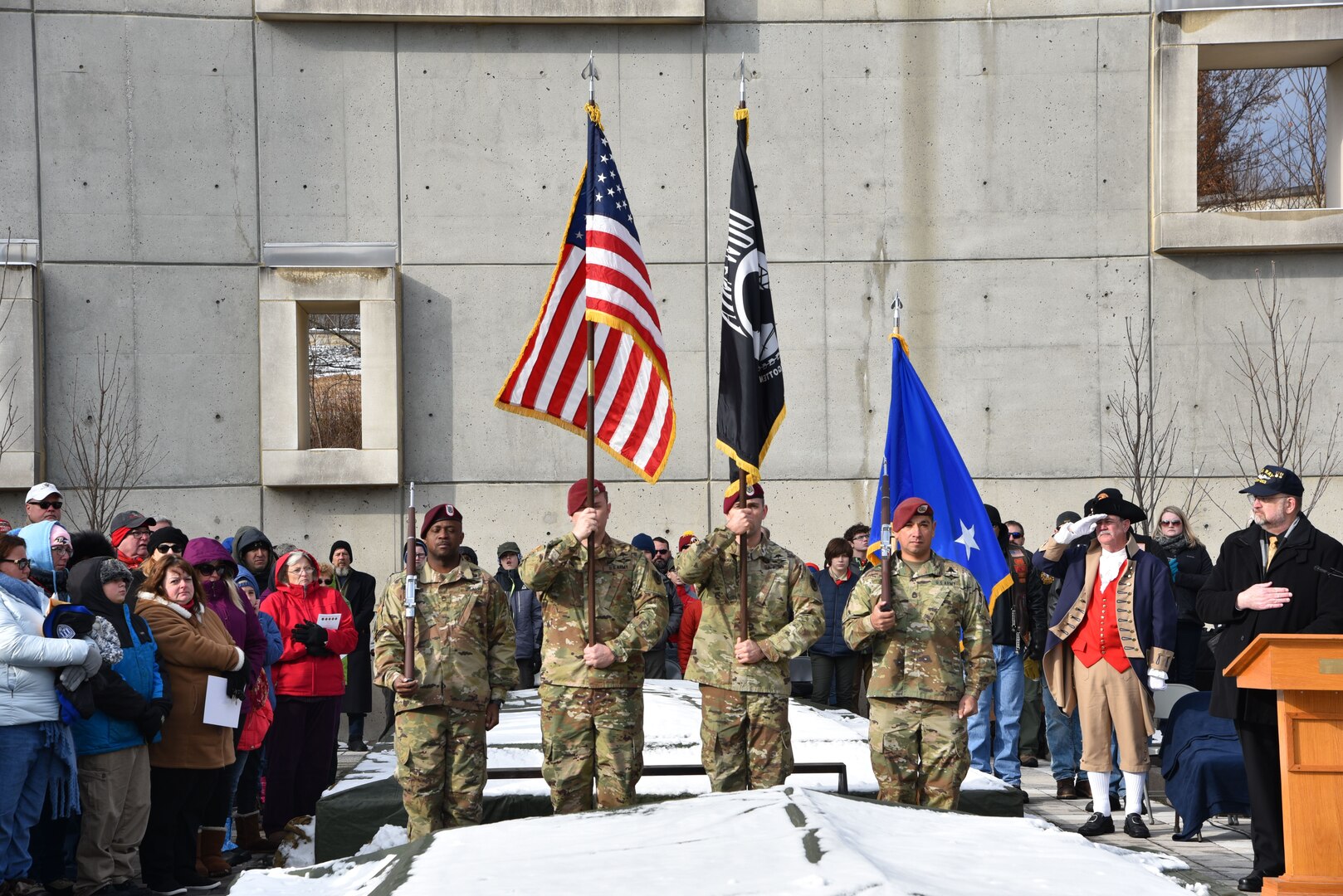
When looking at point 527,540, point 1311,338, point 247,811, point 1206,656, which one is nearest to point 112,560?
point 247,811

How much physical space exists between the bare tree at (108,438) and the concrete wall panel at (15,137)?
1.38 meters

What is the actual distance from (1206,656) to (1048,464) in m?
3.73

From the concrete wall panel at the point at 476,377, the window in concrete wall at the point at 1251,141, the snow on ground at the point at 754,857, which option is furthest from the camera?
the window in concrete wall at the point at 1251,141

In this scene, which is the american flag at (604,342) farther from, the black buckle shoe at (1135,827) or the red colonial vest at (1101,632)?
the black buckle shoe at (1135,827)

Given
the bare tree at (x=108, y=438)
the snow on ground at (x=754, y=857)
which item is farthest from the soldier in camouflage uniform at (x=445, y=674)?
the bare tree at (x=108, y=438)

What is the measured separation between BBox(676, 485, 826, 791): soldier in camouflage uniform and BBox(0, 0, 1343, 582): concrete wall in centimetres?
666

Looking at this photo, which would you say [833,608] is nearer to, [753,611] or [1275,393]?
[753,611]

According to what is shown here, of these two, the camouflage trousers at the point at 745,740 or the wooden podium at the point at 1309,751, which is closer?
the wooden podium at the point at 1309,751

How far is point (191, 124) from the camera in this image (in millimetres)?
13320

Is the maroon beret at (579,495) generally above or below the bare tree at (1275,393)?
below

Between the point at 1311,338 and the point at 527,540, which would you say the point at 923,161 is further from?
the point at 527,540

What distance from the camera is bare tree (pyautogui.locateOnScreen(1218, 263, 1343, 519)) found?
13422 millimetres

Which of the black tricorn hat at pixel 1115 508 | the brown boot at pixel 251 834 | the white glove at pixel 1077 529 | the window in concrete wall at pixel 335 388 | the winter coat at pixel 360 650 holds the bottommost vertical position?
the brown boot at pixel 251 834

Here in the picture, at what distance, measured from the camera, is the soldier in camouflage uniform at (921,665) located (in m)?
6.50
